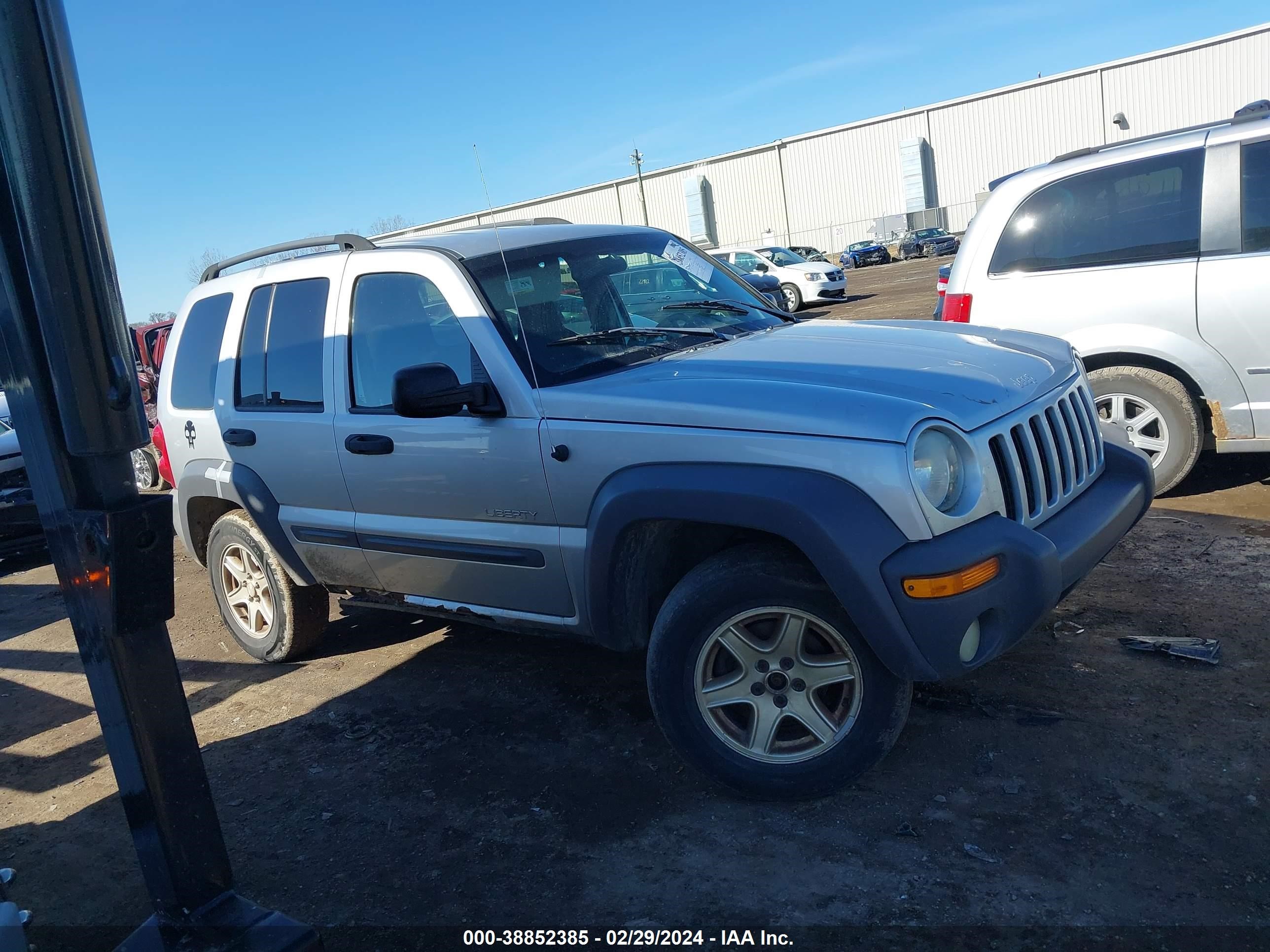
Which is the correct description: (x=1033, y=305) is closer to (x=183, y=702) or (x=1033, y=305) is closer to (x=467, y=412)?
(x=467, y=412)

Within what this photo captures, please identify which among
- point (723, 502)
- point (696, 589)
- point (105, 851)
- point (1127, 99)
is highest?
point (1127, 99)

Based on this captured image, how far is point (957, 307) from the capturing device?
616 centimetres

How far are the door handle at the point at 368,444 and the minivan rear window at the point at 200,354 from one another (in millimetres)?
1246

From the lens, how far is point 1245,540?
505 centimetres

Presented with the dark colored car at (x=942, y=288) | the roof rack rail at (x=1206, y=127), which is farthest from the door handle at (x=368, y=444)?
the roof rack rail at (x=1206, y=127)

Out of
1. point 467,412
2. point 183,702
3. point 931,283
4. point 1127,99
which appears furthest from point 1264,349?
point 1127,99

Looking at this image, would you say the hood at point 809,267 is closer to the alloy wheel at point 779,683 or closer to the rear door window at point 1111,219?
the rear door window at point 1111,219

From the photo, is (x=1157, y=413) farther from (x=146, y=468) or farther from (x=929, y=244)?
(x=929, y=244)

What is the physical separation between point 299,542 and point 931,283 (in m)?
23.1

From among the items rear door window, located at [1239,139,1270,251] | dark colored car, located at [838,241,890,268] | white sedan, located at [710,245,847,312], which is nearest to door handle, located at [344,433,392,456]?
rear door window, located at [1239,139,1270,251]

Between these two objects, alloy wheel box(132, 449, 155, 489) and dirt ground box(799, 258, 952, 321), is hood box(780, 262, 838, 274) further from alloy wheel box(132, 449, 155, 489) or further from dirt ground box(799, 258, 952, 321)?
alloy wheel box(132, 449, 155, 489)

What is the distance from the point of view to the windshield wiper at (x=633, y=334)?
Answer: 377cm

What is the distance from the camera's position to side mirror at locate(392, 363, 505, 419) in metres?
3.39

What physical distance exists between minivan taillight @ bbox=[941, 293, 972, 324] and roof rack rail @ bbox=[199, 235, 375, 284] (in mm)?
3590
